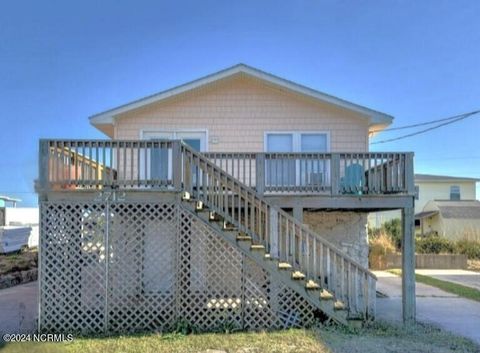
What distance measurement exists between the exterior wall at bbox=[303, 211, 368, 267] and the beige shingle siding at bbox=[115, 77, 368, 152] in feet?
5.75

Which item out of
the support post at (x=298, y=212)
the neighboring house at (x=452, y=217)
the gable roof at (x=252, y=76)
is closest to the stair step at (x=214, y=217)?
the support post at (x=298, y=212)

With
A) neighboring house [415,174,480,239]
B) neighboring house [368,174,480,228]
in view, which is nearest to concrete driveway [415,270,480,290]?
neighboring house [415,174,480,239]

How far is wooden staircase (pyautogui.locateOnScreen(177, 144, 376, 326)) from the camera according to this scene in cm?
750

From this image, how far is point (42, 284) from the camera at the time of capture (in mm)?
7352

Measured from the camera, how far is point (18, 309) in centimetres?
922

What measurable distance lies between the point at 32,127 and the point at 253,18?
29.0 meters

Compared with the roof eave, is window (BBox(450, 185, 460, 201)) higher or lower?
lower

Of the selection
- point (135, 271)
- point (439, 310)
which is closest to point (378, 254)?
point (439, 310)

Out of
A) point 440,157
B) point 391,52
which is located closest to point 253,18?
point 391,52

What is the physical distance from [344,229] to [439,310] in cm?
282

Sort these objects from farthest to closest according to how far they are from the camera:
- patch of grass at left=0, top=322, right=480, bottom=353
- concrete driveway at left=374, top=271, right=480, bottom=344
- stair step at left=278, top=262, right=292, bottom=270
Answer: concrete driveway at left=374, top=271, right=480, bottom=344 < stair step at left=278, top=262, right=292, bottom=270 < patch of grass at left=0, top=322, right=480, bottom=353

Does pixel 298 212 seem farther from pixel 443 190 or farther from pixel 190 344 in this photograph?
pixel 443 190

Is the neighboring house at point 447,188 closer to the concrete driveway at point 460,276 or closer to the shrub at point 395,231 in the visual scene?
the shrub at point 395,231

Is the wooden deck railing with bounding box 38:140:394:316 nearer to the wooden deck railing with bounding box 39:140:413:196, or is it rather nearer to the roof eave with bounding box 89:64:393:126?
the wooden deck railing with bounding box 39:140:413:196
